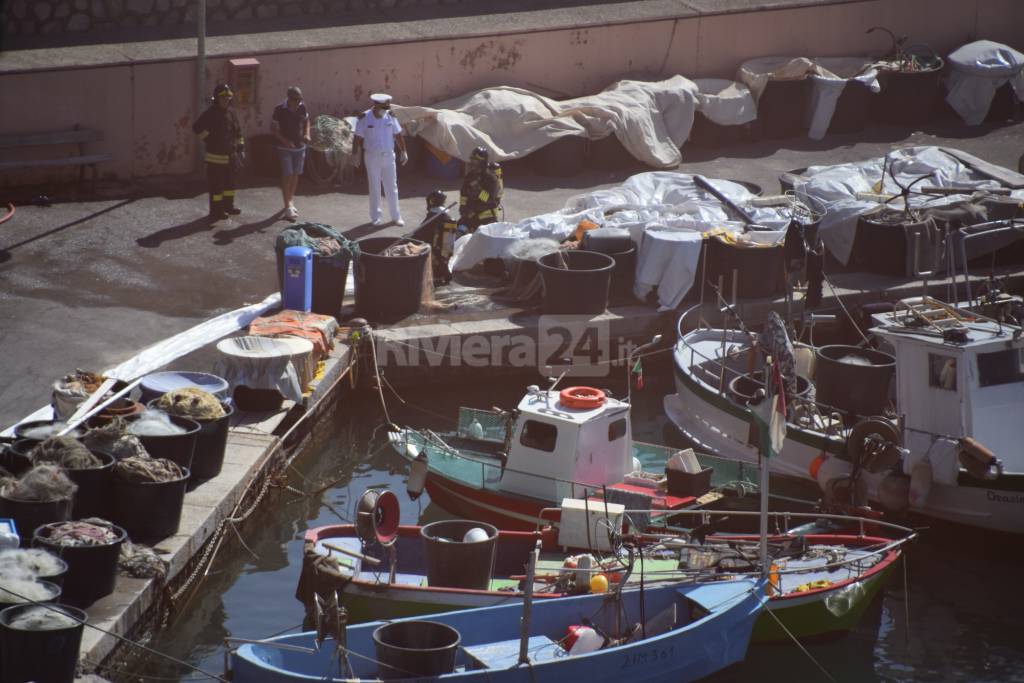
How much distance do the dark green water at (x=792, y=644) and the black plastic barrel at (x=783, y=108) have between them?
11749 mm

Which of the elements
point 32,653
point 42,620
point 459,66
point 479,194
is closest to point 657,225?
point 479,194

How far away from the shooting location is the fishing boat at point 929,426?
13.5 metres

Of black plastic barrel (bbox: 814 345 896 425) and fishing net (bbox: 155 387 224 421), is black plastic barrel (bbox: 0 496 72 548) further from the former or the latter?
black plastic barrel (bbox: 814 345 896 425)

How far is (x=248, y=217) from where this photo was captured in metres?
19.2

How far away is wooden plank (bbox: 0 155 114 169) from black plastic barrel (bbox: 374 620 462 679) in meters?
11.6

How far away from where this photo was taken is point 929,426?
13.7m

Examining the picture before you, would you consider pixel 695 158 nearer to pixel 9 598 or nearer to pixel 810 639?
pixel 810 639

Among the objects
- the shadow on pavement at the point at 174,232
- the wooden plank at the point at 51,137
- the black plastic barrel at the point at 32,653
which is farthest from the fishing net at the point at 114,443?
the wooden plank at the point at 51,137

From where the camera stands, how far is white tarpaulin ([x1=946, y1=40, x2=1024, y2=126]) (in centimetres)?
2564

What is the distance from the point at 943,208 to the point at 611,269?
507 cm

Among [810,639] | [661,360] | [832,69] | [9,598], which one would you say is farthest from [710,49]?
[9,598]

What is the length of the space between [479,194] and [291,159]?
8.85 ft

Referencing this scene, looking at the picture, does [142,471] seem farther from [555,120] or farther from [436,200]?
[555,120]

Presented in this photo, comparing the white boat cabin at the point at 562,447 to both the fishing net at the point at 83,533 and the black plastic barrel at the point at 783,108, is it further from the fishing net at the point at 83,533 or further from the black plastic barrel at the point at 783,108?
the black plastic barrel at the point at 783,108
